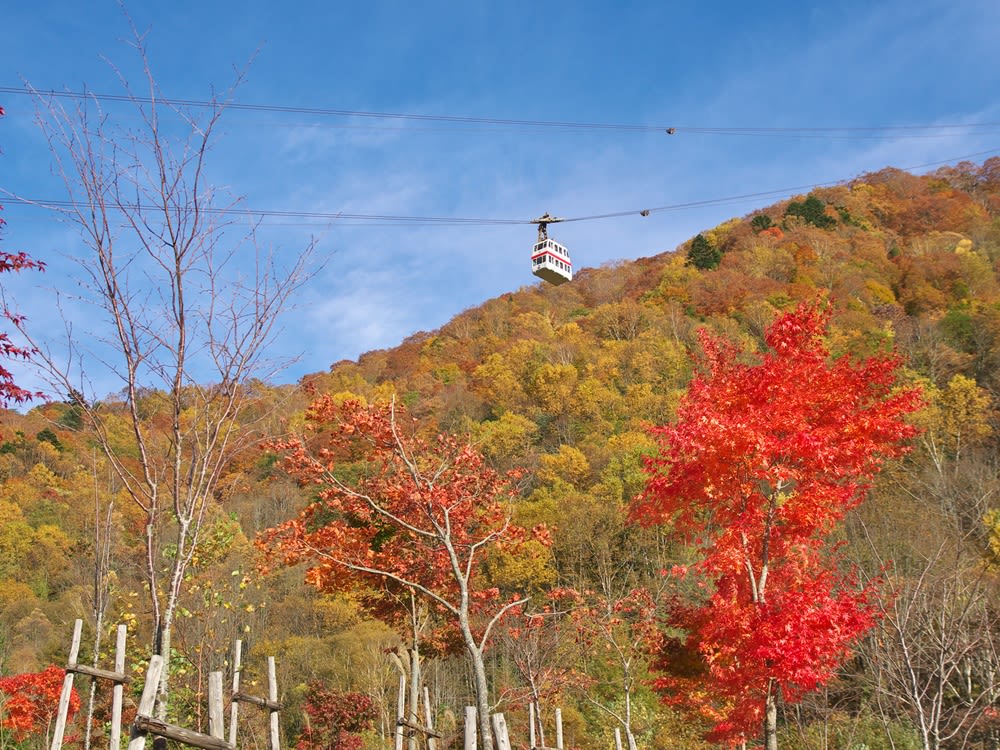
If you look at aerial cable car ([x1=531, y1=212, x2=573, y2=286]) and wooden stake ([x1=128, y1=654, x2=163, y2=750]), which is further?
aerial cable car ([x1=531, y1=212, x2=573, y2=286])

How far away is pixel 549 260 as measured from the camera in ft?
60.1

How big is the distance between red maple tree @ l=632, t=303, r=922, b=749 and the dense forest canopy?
0.58 m

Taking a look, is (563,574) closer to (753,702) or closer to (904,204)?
(753,702)

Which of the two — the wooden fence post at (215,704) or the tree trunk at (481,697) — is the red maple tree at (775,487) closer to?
Answer: the tree trunk at (481,697)

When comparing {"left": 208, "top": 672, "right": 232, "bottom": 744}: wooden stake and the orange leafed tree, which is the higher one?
the orange leafed tree

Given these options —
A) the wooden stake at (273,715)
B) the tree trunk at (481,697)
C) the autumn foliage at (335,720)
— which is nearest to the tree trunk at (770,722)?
the tree trunk at (481,697)

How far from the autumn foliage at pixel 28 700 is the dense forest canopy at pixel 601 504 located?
1.49 metres

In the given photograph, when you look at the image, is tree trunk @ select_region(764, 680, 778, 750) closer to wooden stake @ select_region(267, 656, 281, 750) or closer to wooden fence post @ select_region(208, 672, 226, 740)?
wooden stake @ select_region(267, 656, 281, 750)

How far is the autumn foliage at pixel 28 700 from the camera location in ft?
39.2

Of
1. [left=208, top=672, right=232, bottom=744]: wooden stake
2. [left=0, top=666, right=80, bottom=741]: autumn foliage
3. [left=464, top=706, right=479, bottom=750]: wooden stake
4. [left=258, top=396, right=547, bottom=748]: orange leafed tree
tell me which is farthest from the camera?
[left=0, top=666, right=80, bottom=741]: autumn foliage

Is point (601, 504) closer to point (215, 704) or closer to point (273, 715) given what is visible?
point (273, 715)

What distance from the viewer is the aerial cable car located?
1789 cm

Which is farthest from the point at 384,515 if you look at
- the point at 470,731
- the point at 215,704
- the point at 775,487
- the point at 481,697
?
the point at 775,487

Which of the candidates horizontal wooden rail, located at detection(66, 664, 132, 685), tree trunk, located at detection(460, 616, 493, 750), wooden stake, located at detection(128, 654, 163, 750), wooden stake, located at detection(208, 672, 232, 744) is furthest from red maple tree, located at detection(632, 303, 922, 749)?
wooden stake, located at detection(128, 654, 163, 750)
